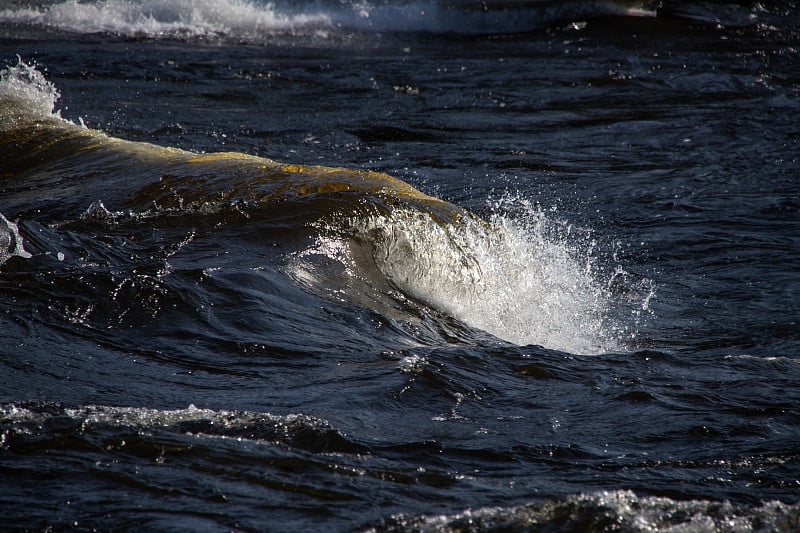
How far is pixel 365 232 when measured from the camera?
489cm

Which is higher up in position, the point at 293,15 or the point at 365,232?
the point at 293,15

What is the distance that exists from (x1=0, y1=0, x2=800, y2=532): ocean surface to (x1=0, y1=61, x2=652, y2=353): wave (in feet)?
0.06

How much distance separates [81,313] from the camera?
3.55m

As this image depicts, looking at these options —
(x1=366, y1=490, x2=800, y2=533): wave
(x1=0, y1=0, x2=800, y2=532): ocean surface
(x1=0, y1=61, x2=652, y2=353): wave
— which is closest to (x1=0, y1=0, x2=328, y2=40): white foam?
(x1=0, y1=0, x2=800, y2=532): ocean surface

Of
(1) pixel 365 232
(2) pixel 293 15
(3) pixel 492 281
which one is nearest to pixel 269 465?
(1) pixel 365 232

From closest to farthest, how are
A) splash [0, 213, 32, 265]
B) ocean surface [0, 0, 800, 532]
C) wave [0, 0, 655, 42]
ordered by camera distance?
1. ocean surface [0, 0, 800, 532]
2. splash [0, 213, 32, 265]
3. wave [0, 0, 655, 42]

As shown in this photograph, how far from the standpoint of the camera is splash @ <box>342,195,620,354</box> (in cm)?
468

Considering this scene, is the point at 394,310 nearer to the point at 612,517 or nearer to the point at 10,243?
the point at 10,243

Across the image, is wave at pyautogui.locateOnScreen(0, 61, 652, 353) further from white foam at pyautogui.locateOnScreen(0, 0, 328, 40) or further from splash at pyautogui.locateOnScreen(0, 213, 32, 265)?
white foam at pyautogui.locateOnScreen(0, 0, 328, 40)

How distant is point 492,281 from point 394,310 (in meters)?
1.10

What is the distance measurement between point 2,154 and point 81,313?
10.9 ft

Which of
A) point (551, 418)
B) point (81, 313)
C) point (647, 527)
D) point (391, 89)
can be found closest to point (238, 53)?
point (391, 89)

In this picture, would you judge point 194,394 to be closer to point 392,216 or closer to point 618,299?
point 392,216

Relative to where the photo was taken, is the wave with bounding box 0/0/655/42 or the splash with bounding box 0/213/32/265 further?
the wave with bounding box 0/0/655/42
